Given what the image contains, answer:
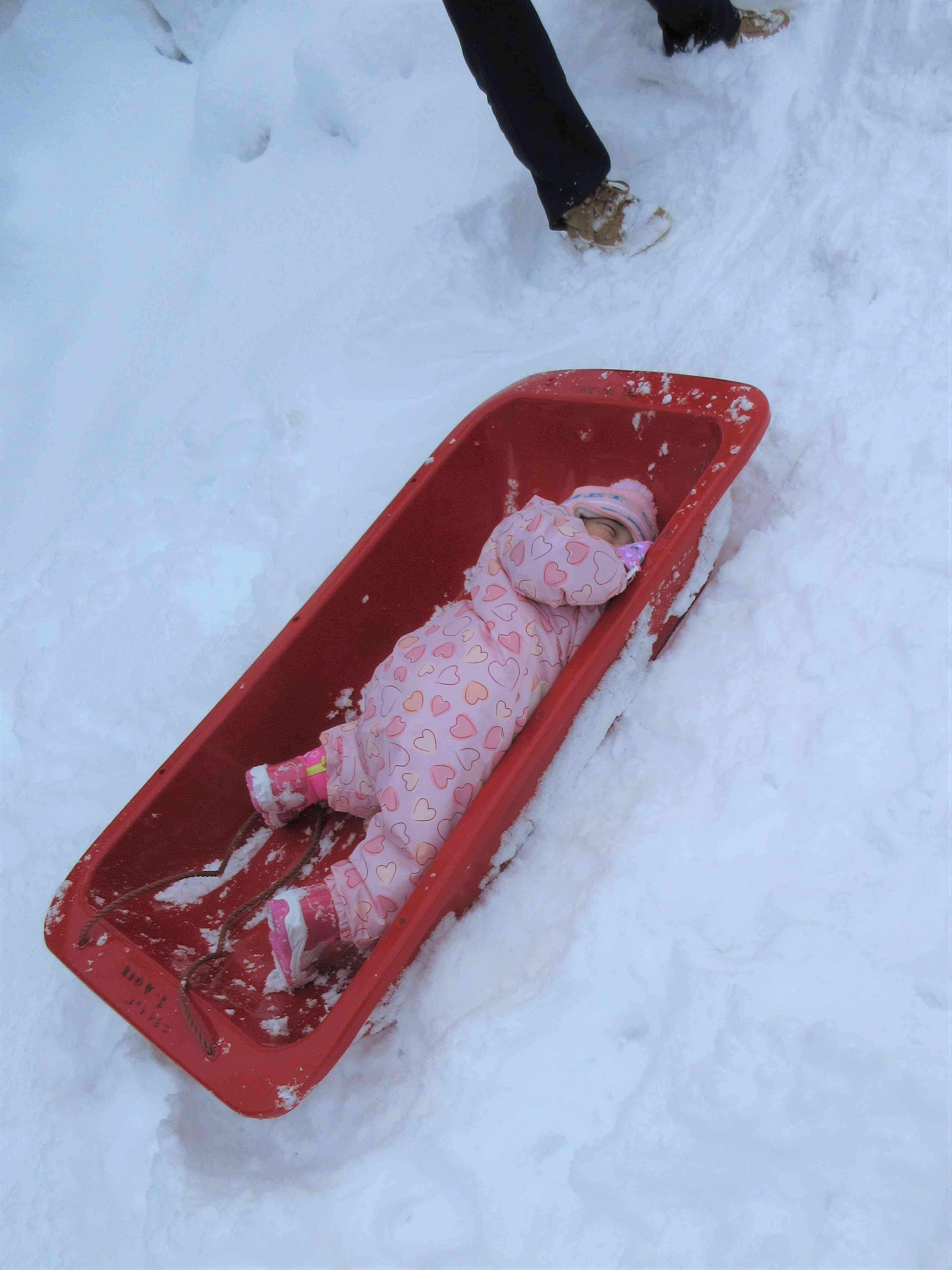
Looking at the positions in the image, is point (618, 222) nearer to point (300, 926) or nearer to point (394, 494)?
point (394, 494)

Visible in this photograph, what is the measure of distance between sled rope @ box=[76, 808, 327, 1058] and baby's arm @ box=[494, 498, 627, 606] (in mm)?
650

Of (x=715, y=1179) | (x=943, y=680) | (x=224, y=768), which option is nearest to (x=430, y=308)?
(x=224, y=768)

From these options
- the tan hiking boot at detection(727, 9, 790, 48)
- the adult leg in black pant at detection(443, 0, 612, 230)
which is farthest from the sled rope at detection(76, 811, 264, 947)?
the tan hiking boot at detection(727, 9, 790, 48)

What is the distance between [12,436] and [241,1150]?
2.14 m

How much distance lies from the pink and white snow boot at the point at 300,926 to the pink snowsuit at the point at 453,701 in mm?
24

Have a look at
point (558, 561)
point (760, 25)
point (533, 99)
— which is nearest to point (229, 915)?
point (558, 561)

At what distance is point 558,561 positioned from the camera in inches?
64.6

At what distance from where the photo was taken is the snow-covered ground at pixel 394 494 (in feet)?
4.19

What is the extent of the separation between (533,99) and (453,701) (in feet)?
4.71

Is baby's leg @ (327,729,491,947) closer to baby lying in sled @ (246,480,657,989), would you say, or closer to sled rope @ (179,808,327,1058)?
baby lying in sled @ (246,480,657,989)

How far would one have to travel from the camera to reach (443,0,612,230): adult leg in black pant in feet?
6.26

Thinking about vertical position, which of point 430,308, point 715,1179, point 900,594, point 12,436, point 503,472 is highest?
point 12,436

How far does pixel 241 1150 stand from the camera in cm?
149

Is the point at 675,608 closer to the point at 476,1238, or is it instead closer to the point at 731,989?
the point at 731,989
